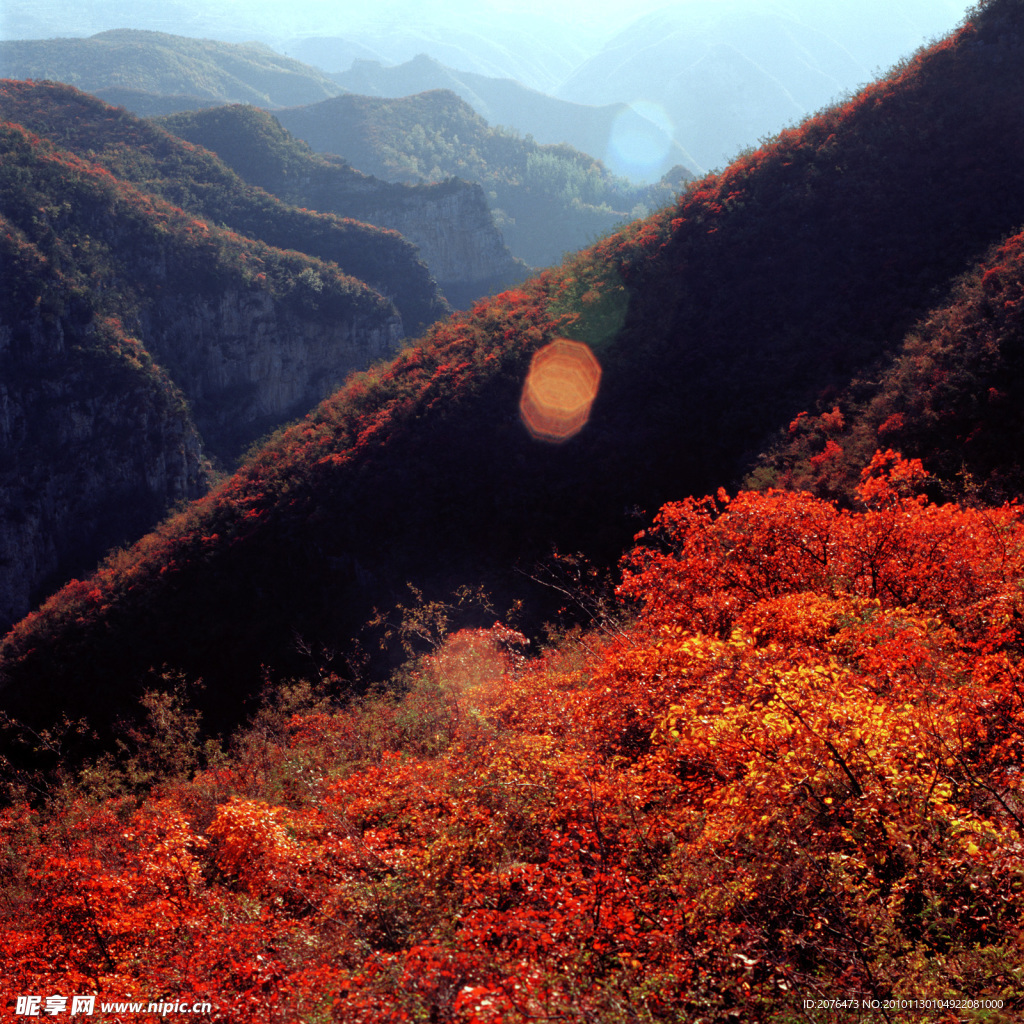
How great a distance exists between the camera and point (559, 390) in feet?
105

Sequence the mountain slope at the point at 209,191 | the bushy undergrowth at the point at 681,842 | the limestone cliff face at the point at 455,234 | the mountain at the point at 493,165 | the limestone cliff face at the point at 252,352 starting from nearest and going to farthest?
the bushy undergrowth at the point at 681,842 < the limestone cliff face at the point at 252,352 < the mountain slope at the point at 209,191 < the limestone cliff face at the point at 455,234 < the mountain at the point at 493,165

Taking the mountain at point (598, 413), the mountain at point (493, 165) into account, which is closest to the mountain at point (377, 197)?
the mountain at point (493, 165)

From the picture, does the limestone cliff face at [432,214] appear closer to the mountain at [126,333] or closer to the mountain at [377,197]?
the mountain at [377,197]

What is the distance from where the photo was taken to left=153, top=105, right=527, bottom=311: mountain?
4365 inches

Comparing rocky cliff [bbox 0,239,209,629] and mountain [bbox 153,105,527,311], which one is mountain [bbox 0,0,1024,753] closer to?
rocky cliff [bbox 0,239,209,629]

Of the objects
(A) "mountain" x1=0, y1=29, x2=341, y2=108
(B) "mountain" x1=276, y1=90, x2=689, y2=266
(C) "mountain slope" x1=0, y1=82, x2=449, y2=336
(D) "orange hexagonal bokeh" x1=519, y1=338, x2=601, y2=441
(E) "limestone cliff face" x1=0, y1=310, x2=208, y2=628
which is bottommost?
(E) "limestone cliff face" x1=0, y1=310, x2=208, y2=628

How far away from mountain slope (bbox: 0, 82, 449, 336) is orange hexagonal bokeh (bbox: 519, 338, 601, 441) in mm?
74418

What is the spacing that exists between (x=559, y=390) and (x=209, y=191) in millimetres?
89232

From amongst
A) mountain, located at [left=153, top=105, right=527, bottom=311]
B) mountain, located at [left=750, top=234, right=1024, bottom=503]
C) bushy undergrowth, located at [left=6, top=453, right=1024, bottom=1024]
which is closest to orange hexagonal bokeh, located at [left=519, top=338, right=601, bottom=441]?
mountain, located at [left=750, top=234, right=1024, bottom=503]

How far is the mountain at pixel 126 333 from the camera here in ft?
196

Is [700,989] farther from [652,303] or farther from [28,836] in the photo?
[652,303]

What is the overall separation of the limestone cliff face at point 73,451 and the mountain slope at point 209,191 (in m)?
36.2

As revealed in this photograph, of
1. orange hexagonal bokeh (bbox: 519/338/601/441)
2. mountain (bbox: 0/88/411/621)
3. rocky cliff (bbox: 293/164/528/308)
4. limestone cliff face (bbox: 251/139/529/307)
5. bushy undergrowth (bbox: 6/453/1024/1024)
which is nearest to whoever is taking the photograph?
bushy undergrowth (bbox: 6/453/1024/1024)

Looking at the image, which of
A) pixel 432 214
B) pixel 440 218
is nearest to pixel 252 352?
pixel 432 214
